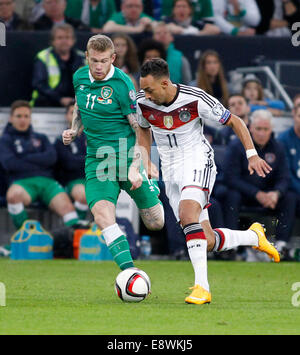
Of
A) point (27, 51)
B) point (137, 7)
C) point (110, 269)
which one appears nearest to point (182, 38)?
point (137, 7)

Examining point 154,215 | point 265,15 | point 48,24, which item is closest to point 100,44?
point 154,215

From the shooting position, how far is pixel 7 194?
14438 mm

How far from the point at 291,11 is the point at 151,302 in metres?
10.3

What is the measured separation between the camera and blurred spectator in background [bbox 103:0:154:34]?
1628cm

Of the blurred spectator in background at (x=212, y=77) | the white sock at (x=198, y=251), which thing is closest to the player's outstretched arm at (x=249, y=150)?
the white sock at (x=198, y=251)

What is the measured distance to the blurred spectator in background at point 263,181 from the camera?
1417 cm

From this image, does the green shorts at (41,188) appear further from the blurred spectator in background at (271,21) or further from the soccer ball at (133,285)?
the soccer ball at (133,285)

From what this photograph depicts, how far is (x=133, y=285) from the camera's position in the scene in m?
8.84

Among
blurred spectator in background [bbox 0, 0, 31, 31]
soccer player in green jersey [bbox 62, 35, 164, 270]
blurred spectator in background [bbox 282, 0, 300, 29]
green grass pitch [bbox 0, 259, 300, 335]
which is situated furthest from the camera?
blurred spectator in background [bbox 282, 0, 300, 29]

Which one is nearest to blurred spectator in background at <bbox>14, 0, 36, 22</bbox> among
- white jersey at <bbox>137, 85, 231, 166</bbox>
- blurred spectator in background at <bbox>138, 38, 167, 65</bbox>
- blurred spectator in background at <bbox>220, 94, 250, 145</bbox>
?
blurred spectator in background at <bbox>138, 38, 167, 65</bbox>

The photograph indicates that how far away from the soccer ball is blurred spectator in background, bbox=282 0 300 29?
10.1 m

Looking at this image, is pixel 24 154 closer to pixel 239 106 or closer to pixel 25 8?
pixel 239 106

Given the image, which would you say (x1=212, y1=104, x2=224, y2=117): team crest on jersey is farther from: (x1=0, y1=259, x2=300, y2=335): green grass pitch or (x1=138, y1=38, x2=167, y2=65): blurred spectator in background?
(x1=138, y1=38, x2=167, y2=65): blurred spectator in background

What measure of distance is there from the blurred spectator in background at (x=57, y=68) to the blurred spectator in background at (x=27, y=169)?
2.87ft
